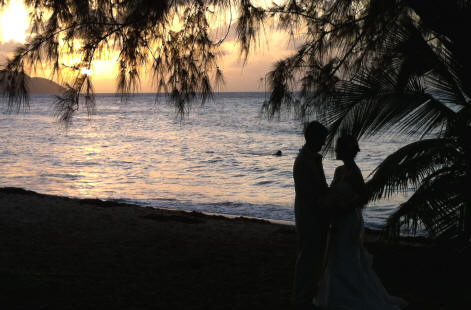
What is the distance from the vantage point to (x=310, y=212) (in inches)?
163

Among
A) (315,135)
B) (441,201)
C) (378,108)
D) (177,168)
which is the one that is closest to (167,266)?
(315,135)

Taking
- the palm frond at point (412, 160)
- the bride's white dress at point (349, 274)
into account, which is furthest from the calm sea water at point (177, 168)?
the bride's white dress at point (349, 274)

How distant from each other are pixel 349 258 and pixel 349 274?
5.1 inches

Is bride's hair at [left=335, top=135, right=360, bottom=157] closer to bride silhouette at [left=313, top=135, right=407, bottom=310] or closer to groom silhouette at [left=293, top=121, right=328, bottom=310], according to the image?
bride silhouette at [left=313, top=135, right=407, bottom=310]

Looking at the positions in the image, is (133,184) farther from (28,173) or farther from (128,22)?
(128,22)

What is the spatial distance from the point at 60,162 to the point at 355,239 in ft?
79.7

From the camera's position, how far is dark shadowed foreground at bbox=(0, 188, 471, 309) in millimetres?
Result: 4777

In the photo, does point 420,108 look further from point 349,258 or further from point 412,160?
point 349,258

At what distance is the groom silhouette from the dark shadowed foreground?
1.80ft

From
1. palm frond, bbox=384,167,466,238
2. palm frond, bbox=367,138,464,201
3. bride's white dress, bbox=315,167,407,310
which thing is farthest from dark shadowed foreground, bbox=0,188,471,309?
palm frond, bbox=367,138,464,201

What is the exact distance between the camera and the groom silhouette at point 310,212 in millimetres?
4094

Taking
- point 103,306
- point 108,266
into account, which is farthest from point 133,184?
point 103,306

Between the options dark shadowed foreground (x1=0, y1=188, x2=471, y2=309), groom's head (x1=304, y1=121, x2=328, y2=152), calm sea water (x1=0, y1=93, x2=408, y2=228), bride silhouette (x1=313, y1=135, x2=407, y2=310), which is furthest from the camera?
calm sea water (x1=0, y1=93, x2=408, y2=228)

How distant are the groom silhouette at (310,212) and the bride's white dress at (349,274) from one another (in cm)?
11
